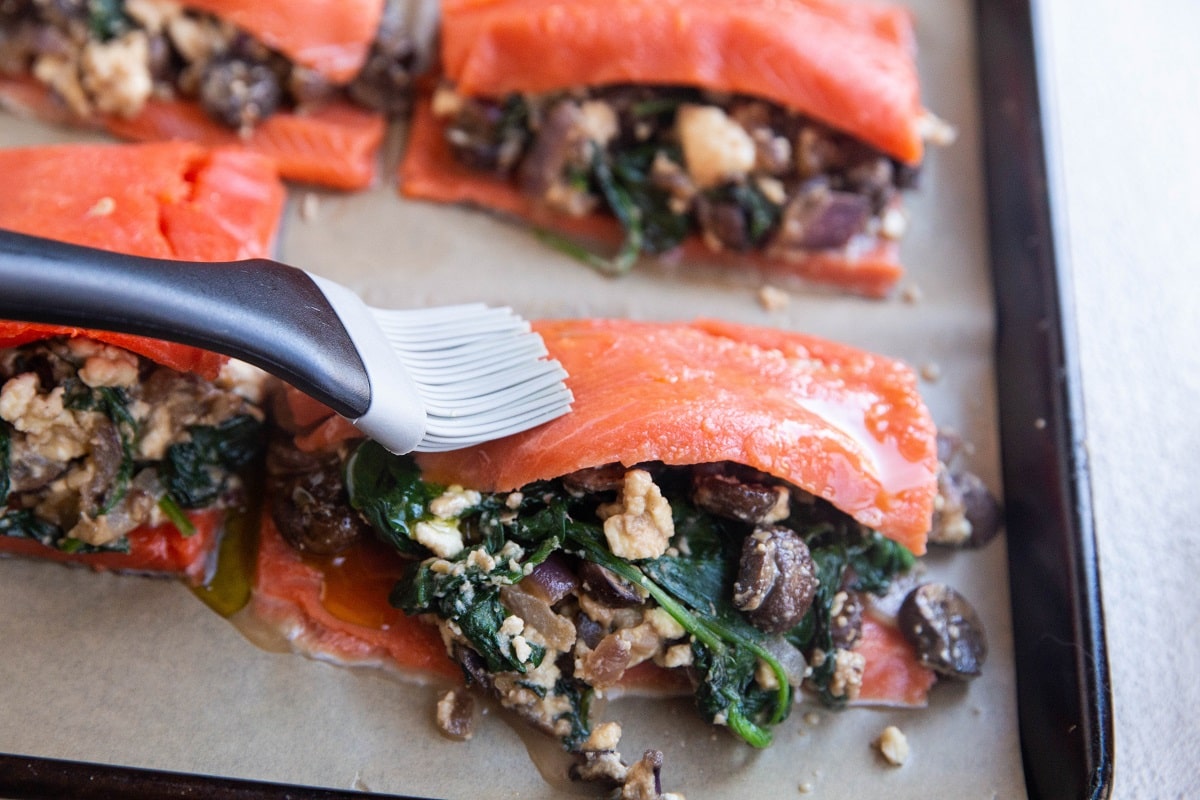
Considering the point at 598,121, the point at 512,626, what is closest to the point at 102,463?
the point at 512,626

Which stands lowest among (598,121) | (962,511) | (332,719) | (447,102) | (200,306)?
(332,719)

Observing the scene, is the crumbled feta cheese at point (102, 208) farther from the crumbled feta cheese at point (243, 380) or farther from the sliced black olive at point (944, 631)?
the sliced black olive at point (944, 631)

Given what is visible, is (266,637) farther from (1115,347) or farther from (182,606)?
(1115,347)

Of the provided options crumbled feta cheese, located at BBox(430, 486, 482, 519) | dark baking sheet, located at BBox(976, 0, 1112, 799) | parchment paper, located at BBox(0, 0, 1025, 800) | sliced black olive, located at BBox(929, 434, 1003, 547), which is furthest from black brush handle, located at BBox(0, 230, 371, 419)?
dark baking sheet, located at BBox(976, 0, 1112, 799)

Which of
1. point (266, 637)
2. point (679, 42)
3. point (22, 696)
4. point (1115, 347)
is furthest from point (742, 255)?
point (22, 696)

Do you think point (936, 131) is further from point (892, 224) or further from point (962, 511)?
point (962, 511)

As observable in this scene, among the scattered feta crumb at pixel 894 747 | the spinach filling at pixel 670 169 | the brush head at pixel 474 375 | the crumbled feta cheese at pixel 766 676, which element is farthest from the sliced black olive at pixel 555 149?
the scattered feta crumb at pixel 894 747

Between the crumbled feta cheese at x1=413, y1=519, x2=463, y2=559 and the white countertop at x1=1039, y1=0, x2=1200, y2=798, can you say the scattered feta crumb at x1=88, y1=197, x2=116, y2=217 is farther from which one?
the white countertop at x1=1039, y1=0, x2=1200, y2=798
